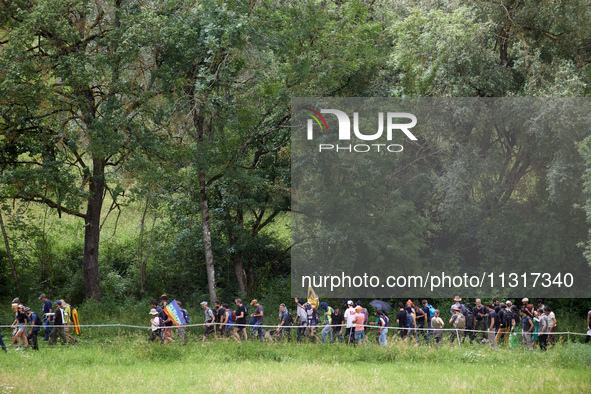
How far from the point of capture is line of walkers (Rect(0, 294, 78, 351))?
48.0 ft

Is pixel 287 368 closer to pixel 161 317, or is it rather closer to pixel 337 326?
pixel 337 326

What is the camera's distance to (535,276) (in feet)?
72.6

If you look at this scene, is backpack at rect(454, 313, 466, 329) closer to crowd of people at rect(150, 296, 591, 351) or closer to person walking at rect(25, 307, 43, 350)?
crowd of people at rect(150, 296, 591, 351)

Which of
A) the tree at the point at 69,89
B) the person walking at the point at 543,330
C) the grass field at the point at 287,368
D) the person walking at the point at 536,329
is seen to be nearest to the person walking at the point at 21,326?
the grass field at the point at 287,368

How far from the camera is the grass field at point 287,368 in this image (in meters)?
10.8

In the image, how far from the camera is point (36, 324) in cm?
1503

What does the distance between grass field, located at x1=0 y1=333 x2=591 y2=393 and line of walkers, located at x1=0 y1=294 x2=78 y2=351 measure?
472 millimetres

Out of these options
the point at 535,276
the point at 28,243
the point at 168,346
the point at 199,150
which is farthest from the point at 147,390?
the point at 28,243

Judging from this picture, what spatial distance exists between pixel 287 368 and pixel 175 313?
4163mm

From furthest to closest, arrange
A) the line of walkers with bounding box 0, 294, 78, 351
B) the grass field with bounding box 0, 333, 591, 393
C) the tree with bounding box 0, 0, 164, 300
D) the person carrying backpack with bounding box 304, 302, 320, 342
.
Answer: the tree with bounding box 0, 0, 164, 300
the person carrying backpack with bounding box 304, 302, 320, 342
the line of walkers with bounding box 0, 294, 78, 351
the grass field with bounding box 0, 333, 591, 393

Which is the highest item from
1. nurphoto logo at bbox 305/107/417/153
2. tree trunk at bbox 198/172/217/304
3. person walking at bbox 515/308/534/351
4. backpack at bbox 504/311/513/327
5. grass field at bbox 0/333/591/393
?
nurphoto logo at bbox 305/107/417/153

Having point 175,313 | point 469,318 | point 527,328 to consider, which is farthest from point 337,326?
point 527,328

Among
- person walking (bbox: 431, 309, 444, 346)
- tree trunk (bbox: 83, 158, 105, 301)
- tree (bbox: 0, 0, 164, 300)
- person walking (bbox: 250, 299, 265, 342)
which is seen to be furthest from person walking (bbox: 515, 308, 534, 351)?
tree trunk (bbox: 83, 158, 105, 301)

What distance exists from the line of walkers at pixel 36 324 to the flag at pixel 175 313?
101 inches
